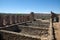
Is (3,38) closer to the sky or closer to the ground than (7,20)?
closer to the ground

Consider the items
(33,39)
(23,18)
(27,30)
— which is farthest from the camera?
(23,18)

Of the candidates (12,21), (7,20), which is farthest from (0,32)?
(12,21)

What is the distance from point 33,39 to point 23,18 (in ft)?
37.3

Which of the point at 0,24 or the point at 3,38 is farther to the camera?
the point at 0,24

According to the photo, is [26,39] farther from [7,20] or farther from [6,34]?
[7,20]

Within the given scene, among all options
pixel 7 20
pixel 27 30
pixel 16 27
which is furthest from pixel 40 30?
pixel 7 20

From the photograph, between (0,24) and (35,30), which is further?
(0,24)

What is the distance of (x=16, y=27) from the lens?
33.4ft

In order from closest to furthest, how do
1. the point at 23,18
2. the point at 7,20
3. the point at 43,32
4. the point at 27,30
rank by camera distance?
1. the point at 43,32
2. the point at 27,30
3. the point at 7,20
4. the point at 23,18

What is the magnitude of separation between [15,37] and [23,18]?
34.7 feet

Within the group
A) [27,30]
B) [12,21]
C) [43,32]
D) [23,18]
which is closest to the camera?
[43,32]

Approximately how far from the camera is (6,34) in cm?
682

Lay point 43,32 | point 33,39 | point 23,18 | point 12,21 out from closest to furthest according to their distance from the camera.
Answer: point 33,39 → point 43,32 → point 12,21 → point 23,18

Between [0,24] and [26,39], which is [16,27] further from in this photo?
[26,39]
